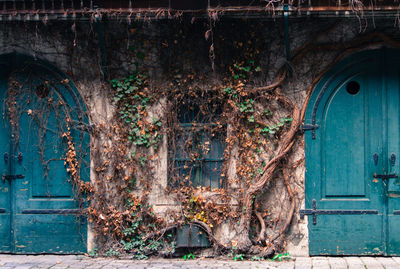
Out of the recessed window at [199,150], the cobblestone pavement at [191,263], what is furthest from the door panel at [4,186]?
the recessed window at [199,150]

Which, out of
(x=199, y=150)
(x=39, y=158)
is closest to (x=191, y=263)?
(x=199, y=150)

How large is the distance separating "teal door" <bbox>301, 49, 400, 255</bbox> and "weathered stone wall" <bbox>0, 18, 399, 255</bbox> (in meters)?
0.23

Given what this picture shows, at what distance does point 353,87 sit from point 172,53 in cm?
280

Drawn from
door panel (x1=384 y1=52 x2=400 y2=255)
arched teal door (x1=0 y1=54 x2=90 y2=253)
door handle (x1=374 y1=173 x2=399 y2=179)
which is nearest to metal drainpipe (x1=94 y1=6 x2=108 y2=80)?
arched teal door (x1=0 y1=54 x2=90 y2=253)

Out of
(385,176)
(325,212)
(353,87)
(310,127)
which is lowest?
(325,212)

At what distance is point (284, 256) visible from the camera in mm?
6059

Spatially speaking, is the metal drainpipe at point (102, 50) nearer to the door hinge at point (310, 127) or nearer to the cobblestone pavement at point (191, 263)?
the cobblestone pavement at point (191, 263)

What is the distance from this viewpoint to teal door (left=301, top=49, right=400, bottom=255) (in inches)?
236

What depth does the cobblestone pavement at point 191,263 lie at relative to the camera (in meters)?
5.65

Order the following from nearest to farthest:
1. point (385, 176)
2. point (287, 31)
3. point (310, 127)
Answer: point (287, 31), point (385, 176), point (310, 127)

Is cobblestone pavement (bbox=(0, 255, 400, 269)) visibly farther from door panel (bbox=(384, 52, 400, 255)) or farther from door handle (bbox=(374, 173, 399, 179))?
door handle (bbox=(374, 173, 399, 179))

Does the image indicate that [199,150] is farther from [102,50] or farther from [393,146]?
[393,146]

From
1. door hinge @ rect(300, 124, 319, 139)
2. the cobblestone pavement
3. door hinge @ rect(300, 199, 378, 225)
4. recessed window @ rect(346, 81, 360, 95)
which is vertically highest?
recessed window @ rect(346, 81, 360, 95)

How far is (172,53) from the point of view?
20.8 feet
